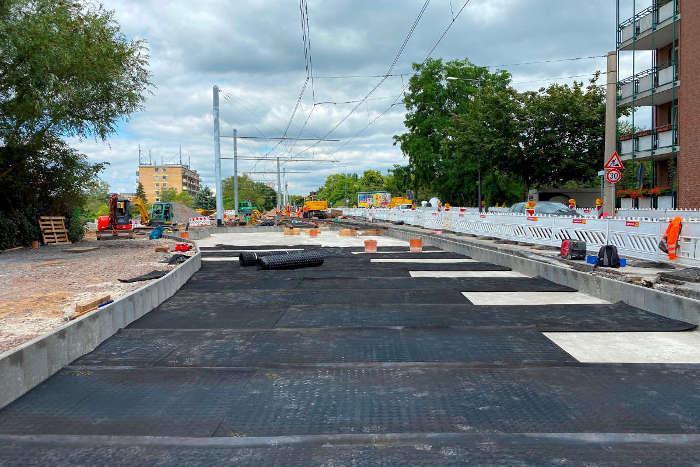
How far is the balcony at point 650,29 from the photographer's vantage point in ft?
94.8

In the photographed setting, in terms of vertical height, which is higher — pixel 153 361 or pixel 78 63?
pixel 78 63

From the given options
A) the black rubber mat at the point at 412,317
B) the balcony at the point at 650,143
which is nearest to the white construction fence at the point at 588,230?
the black rubber mat at the point at 412,317

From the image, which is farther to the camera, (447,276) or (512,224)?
(512,224)

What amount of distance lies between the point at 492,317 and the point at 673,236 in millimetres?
6104

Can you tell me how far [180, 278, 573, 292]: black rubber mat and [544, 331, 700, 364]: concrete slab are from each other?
394 cm

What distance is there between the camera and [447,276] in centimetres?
1319

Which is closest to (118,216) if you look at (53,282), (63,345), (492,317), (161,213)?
(161,213)

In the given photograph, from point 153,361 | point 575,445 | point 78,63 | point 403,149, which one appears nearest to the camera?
point 575,445

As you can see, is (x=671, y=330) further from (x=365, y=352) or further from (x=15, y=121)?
(x=15, y=121)

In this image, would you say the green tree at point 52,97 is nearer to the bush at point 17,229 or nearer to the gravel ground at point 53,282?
the bush at point 17,229

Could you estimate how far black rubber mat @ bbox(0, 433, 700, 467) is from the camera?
3539 millimetres

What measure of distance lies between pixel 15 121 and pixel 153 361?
18.3 metres

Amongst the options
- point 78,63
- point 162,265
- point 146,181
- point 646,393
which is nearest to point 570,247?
point 646,393

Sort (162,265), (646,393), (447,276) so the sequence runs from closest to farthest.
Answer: (646,393)
(447,276)
(162,265)
